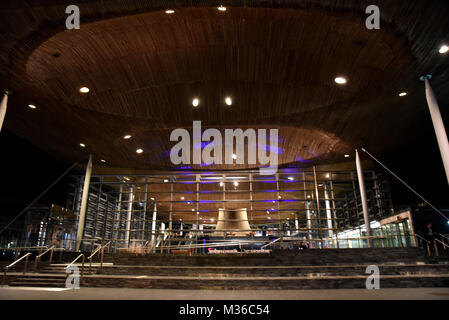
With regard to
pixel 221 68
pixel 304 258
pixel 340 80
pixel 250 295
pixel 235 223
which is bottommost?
pixel 250 295

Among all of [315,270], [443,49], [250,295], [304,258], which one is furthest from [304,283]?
[443,49]

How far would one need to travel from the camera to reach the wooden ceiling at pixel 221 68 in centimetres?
777

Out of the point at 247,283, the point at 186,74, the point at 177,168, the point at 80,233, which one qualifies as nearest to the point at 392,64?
the point at 186,74

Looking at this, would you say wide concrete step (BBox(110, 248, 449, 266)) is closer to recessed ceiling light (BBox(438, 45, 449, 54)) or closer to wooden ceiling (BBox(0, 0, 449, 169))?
wooden ceiling (BBox(0, 0, 449, 169))

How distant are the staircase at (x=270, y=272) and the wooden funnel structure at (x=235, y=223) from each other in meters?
6.00

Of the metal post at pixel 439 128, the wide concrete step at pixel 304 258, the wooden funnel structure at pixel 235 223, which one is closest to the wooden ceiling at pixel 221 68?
the metal post at pixel 439 128

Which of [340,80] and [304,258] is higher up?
[340,80]

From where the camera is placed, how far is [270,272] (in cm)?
924
